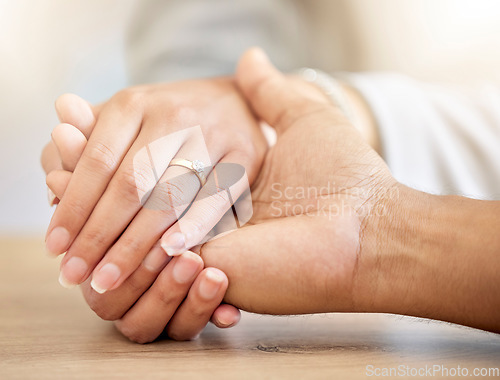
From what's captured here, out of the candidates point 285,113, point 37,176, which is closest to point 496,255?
point 285,113

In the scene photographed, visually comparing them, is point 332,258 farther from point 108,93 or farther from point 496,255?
point 108,93

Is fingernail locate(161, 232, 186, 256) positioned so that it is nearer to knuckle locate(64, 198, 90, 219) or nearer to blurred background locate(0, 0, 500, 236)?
knuckle locate(64, 198, 90, 219)

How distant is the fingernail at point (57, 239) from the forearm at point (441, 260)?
0.40m

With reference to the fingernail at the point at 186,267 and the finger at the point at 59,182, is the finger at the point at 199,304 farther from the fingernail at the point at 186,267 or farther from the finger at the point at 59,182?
the finger at the point at 59,182

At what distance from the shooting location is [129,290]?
68 cm

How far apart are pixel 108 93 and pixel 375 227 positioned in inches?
49.7

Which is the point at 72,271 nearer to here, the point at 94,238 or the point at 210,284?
the point at 94,238

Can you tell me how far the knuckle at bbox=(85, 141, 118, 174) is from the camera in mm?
681

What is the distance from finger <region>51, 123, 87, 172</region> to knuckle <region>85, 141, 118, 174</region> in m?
0.04

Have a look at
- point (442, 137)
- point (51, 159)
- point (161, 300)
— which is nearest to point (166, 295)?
point (161, 300)

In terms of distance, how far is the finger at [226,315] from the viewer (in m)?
0.67

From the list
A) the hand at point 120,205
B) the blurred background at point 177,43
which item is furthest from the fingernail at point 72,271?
the blurred background at point 177,43

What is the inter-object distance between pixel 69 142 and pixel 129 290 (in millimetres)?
225

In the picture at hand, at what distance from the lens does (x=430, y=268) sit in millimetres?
626
